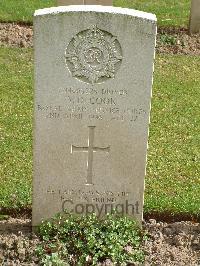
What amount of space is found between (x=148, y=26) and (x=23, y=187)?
2441mm

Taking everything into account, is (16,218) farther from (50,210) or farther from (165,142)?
(165,142)

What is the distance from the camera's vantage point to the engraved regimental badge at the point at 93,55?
495 cm

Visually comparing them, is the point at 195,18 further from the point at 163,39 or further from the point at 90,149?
the point at 90,149

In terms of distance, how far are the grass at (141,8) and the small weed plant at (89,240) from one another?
6594mm

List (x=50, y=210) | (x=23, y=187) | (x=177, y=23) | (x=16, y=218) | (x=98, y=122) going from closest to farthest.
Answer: (x=98, y=122) < (x=50, y=210) < (x=16, y=218) < (x=23, y=187) < (x=177, y=23)

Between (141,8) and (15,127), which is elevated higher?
(141,8)

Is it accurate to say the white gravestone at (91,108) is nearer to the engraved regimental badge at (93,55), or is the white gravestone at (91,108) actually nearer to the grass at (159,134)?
the engraved regimental badge at (93,55)

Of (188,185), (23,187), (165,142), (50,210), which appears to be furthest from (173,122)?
(50,210)

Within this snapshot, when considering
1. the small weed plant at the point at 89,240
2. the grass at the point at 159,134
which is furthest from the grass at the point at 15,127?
the small weed plant at the point at 89,240

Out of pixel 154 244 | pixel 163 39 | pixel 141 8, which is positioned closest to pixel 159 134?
pixel 154 244

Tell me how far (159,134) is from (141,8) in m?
5.35

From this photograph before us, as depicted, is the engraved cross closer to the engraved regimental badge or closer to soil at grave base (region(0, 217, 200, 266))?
the engraved regimental badge

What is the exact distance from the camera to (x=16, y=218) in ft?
20.2

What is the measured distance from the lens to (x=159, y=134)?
796cm
